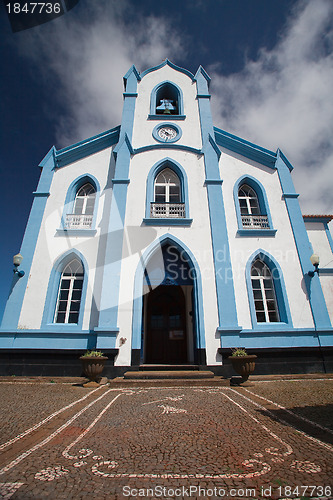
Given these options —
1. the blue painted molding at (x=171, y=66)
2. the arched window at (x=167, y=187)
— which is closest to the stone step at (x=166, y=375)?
the arched window at (x=167, y=187)

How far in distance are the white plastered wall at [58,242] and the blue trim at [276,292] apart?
17.5 feet

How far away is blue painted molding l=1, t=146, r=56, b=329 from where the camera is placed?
7.66m

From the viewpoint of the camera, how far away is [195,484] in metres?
1.99

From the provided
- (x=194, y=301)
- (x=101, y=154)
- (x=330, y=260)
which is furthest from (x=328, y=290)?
(x=101, y=154)

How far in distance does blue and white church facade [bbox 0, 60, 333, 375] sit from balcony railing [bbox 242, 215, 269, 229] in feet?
0.14

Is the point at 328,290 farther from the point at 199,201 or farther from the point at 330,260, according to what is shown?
the point at 199,201

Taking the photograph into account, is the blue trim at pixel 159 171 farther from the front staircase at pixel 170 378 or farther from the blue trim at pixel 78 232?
the front staircase at pixel 170 378

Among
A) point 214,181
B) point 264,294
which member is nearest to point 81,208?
point 214,181

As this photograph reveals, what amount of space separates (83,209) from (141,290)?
4.42 meters

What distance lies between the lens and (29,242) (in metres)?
8.59

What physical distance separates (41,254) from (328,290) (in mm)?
11947

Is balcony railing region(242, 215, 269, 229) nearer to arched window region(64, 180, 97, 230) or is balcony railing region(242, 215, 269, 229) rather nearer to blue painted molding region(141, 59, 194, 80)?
arched window region(64, 180, 97, 230)

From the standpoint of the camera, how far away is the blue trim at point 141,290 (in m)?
7.27

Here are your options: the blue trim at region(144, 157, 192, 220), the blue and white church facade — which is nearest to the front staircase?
the blue and white church facade
